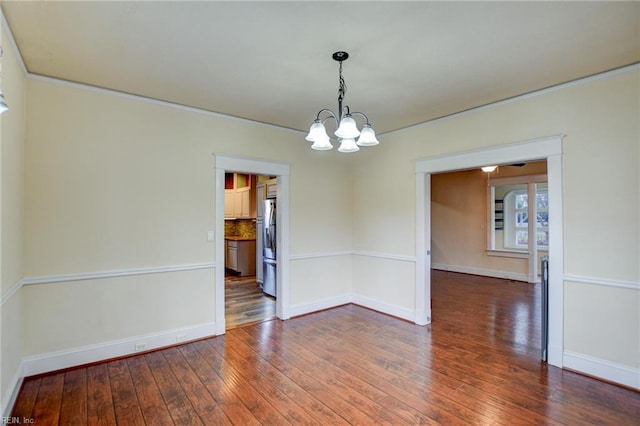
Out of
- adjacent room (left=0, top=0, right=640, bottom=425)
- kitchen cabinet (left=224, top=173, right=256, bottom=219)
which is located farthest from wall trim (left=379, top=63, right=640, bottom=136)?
kitchen cabinet (left=224, top=173, right=256, bottom=219)

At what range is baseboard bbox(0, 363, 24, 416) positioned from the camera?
221 cm

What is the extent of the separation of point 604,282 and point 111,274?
4673 mm

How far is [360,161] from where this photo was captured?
517 centimetres

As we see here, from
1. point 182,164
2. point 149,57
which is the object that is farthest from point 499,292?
point 149,57

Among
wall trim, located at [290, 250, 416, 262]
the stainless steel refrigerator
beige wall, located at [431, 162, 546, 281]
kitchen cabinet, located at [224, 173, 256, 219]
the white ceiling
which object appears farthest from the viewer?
kitchen cabinet, located at [224, 173, 256, 219]

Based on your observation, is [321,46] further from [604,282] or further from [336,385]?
[604,282]

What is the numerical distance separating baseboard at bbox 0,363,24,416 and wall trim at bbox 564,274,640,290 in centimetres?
472

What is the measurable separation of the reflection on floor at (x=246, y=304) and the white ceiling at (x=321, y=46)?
9.62 feet

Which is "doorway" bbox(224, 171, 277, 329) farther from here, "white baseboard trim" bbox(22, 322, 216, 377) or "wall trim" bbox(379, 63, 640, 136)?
"wall trim" bbox(379, 63, 640, 136)

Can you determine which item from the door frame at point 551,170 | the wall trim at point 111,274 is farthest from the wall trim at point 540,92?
the wall trim at point 111,274

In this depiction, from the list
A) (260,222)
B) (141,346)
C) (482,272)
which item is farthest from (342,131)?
(482,272)

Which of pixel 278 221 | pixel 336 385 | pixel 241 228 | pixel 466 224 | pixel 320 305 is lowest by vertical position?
pixel 336 385

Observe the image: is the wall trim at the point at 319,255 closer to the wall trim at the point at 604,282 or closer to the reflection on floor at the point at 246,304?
the reflection on floor at the point at 246,304

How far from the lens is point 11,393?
240 centimetres
